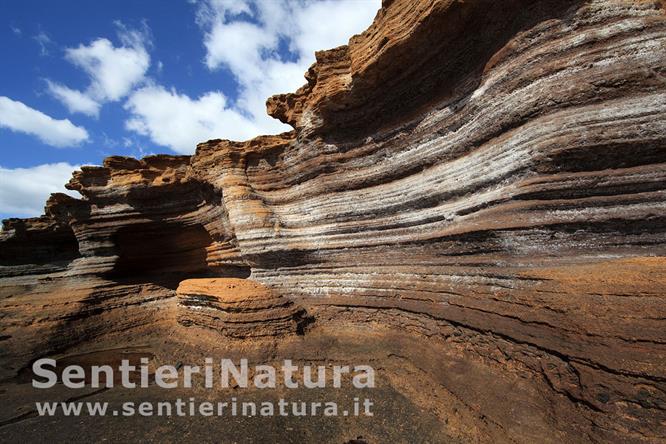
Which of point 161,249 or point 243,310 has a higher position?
point 161,249

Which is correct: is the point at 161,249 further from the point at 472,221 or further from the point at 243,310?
the point at 472,221

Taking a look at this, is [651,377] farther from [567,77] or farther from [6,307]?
[6,307]

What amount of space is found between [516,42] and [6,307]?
1855cm

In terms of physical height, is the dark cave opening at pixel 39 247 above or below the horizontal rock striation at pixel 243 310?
above

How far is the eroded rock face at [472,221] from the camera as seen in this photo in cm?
435

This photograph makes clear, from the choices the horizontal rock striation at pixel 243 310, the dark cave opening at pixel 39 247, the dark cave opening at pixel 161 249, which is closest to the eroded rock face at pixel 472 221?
the horizontal rock striation at pixel 243 310

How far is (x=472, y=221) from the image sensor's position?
6594mm

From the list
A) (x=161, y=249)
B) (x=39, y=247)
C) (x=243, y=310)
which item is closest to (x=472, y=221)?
(x=243, y=310)

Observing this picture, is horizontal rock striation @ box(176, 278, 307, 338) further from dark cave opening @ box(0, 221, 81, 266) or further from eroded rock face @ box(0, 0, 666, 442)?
dark cave opening @ box(0, 221, 81, 266)

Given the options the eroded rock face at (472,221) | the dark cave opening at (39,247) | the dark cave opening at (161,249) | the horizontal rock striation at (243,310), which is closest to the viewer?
the eroded rock face at (472,221)

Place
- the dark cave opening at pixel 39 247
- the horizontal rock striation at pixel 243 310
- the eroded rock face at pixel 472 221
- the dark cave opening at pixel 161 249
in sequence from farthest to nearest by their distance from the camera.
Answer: the dark cave opening at pixel 39 247
the dark cave opening at pixel 161 249
the horizontal rock striation at pixel 243 310
the eroded rock face at pixel 472 221

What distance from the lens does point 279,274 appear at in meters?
10.5

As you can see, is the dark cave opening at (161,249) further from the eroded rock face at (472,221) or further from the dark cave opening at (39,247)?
the dark cave opening at (39,247)

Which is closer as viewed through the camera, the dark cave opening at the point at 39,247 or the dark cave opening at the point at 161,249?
the dark cave opening at the point at 161,249
